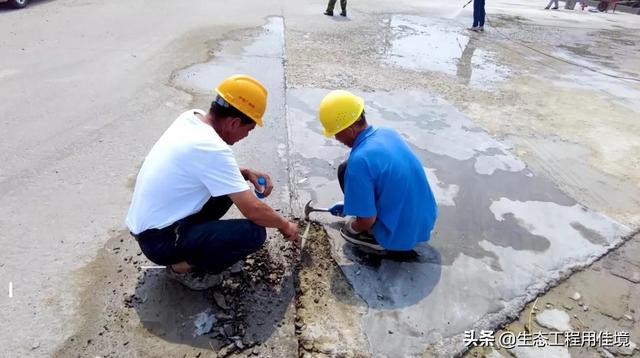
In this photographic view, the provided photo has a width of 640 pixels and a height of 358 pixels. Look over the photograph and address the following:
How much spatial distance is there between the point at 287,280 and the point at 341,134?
943 millimetres

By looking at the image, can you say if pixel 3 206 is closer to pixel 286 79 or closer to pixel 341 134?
pixel 341 134

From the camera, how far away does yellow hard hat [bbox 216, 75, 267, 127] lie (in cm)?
221

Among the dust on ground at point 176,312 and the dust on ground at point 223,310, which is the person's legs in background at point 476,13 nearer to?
the dust on ground at point 223,310

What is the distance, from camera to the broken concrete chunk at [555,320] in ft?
8.03

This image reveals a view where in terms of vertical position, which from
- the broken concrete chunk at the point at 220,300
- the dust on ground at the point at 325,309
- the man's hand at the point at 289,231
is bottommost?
the dust on ground at the point at 325,309

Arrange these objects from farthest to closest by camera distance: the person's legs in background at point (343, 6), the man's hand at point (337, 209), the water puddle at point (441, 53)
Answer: the person's legs in background at point (343, 6) → the water puddle at point (441, 53) → the man's hand at point (337, 209)

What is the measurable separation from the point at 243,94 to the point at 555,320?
7.07 feet

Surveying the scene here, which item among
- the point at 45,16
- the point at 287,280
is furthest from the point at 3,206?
the point at 45,16

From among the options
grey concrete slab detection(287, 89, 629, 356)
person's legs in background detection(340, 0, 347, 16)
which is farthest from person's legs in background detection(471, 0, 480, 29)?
grey concrete slab detection(287, 89, 629, 356)

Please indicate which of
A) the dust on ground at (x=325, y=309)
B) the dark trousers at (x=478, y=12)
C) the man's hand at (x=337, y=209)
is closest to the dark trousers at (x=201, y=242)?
the dust on ground at (x=325, y=309)

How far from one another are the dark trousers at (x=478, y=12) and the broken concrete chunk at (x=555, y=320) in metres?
9.06

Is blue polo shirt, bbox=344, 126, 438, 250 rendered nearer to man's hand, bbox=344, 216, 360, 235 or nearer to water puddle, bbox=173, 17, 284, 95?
man's hand, bbox=344, 216, 360, 235

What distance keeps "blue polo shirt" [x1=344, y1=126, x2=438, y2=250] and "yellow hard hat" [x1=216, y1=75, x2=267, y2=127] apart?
0.64 meters

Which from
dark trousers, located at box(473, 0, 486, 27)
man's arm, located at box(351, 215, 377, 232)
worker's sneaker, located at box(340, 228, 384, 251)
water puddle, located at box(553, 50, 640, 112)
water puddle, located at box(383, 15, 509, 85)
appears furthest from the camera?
dark trousers, located at box(473, 0, 486, 27)
